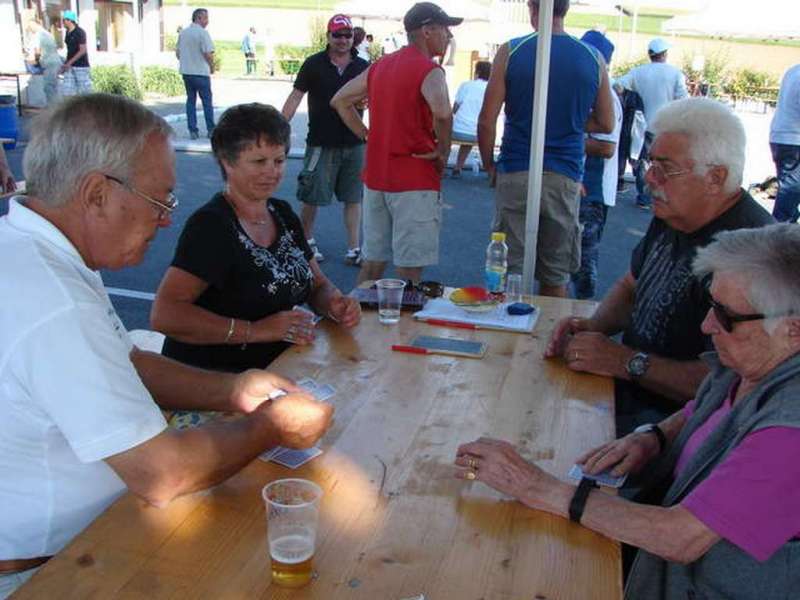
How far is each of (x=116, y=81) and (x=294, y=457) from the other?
1715 cm

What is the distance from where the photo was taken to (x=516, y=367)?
7.71ft

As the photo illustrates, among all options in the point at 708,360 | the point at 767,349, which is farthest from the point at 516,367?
the point at 767,349

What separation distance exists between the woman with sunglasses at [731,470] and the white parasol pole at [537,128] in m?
1.96

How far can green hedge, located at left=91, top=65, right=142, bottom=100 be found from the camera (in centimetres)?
1669

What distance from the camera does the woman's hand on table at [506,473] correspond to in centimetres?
159

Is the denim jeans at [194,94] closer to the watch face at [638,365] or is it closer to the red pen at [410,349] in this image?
the red pen at [410,349]

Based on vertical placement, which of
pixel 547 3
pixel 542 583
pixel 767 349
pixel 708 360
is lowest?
pixel 542 583

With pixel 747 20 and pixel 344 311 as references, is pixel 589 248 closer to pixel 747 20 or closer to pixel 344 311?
pixel 344 311

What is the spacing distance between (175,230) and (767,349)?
244 inches

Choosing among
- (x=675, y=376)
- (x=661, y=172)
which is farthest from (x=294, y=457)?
(x=661, y=172)

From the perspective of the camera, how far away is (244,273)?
261cm

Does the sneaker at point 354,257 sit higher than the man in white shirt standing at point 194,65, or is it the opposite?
the man in white shirt standing at point 194,65

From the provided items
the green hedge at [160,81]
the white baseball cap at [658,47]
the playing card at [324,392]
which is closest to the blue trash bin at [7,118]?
the white baseball cap at [658,47]

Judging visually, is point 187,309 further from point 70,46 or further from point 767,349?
point 70,46
